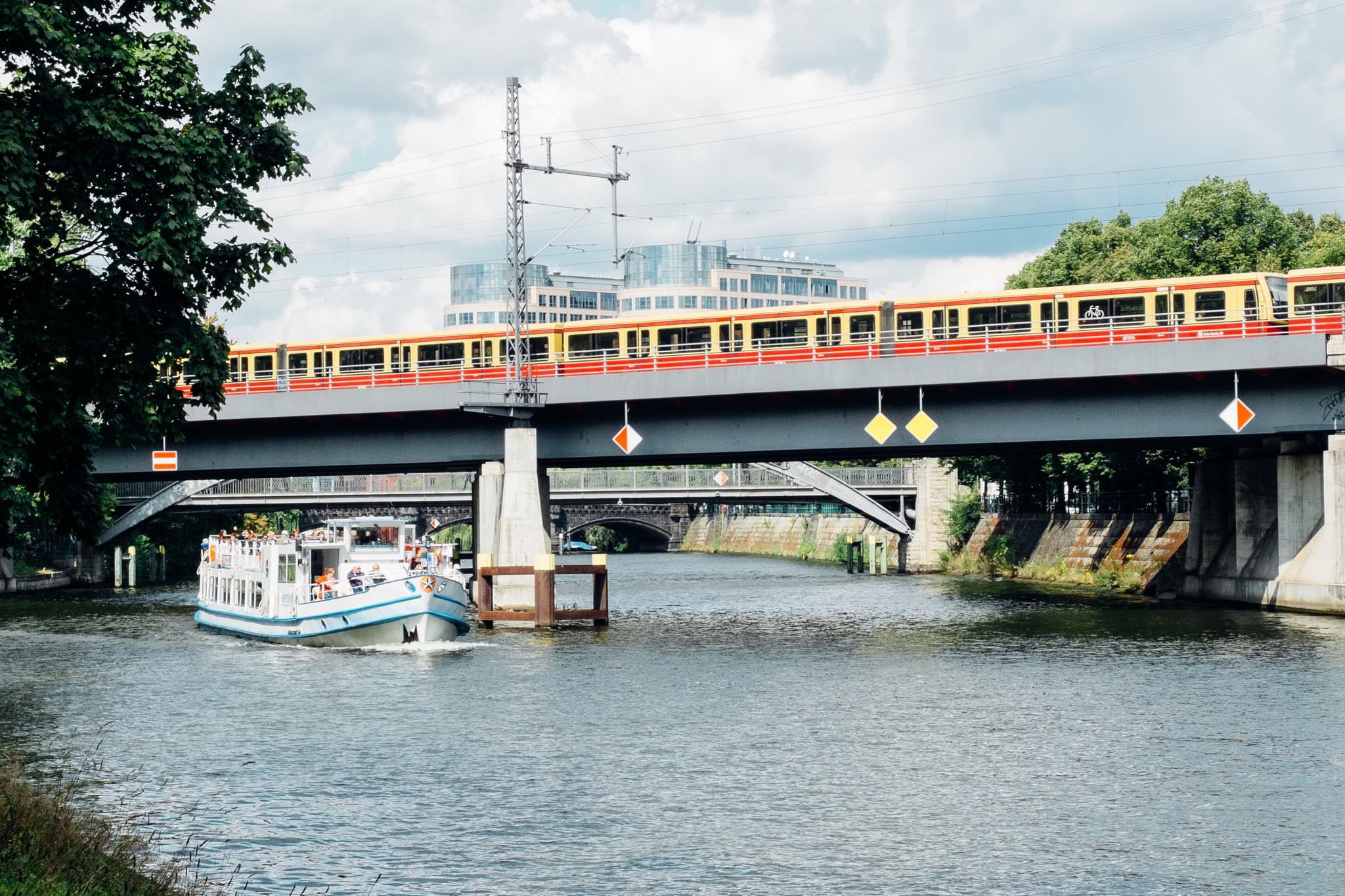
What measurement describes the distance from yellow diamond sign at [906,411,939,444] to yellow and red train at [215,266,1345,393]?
2.90 metres

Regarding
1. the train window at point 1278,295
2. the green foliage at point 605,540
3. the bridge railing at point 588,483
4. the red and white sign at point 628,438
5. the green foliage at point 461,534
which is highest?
the train window at point 1278,295

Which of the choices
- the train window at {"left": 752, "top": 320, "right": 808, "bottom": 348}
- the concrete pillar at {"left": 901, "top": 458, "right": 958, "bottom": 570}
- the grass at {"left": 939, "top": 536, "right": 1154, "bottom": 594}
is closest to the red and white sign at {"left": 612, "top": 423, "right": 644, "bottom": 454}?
the train window at {"left": 752, "top": 320, "right": 808, "bottom": 348}

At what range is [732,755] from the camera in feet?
107

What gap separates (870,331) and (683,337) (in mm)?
8181

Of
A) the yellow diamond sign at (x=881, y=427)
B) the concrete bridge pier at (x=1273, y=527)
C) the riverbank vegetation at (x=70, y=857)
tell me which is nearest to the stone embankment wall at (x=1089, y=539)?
the concrete bridge pier at (x=1273, y=527)

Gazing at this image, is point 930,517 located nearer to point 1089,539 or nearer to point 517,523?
point 1089,539

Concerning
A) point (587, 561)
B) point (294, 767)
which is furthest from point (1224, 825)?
point (587, 561)

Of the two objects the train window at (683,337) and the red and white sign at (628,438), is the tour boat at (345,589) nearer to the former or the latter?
the red and white sign at (628,438)

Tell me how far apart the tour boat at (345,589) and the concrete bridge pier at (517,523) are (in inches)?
122

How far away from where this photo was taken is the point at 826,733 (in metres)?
35.2

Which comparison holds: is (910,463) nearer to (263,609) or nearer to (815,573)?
(815,573)

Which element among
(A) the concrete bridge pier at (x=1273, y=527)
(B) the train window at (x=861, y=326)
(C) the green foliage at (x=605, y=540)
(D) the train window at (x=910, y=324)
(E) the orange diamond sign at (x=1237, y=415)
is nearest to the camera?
(E) the orange diamond sign at (x=1237, y=415)

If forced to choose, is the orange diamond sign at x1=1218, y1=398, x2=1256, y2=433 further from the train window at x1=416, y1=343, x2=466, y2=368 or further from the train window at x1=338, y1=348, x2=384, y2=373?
the train window at x1=338, y1=348, x2=384, y2=373

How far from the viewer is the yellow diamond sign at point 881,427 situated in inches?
2389
